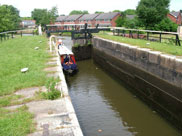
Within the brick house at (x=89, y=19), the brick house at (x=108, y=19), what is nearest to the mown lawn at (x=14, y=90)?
the brick house at (x=108, y=19)

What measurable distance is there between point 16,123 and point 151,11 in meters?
34.8

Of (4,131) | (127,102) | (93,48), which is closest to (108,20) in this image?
(93,48)

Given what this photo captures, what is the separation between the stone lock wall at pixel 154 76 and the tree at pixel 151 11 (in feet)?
73.9

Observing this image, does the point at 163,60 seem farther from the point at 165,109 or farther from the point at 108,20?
the point at 108,20

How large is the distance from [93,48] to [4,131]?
19323 millimetres

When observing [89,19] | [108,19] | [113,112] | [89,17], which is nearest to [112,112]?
[113,112]

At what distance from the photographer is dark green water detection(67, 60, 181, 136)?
22.3 feet

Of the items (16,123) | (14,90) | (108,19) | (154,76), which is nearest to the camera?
(16,123)

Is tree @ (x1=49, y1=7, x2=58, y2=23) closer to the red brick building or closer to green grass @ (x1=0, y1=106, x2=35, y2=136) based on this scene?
the red brick building

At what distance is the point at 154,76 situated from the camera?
33.4 ft

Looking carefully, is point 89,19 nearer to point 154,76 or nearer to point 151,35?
point 151,35

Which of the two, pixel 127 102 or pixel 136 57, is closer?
pixel 127 102

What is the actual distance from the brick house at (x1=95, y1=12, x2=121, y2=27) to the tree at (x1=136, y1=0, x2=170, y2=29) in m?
28.9

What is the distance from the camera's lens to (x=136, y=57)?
1237 cm
